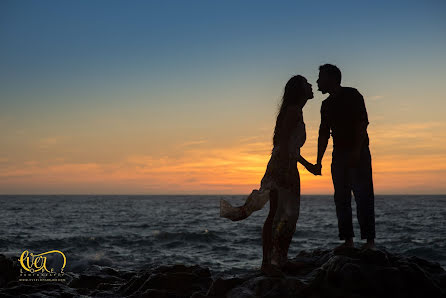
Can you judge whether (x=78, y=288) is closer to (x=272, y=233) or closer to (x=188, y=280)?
(x=188, y=280)

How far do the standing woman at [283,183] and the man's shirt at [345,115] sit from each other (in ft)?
2.79

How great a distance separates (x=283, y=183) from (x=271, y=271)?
4.03 ft

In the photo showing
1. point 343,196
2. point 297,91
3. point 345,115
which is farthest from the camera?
point 343,196

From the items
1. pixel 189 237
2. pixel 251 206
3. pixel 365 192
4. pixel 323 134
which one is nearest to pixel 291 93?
pixel 323 134

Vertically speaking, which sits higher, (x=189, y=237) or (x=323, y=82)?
(x=323, y=82)

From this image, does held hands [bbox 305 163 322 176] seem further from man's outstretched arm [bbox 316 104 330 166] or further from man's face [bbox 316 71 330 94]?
man's face [bbox 316 71 330 94]

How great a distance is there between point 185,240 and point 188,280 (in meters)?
17.7

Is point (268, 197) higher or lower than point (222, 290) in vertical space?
higher

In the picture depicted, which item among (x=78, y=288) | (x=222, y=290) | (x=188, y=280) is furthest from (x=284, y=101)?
(x=78, y=288)

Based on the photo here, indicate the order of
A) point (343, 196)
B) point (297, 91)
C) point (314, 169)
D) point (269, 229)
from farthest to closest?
point (343, 196)
point (314, 169)
point (269, 229)
point (297, 91)

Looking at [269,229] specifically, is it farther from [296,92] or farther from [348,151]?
[296,92]

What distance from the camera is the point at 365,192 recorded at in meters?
6.43

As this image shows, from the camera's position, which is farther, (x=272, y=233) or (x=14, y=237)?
(x=14, y=237)

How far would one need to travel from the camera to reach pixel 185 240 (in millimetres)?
24625
